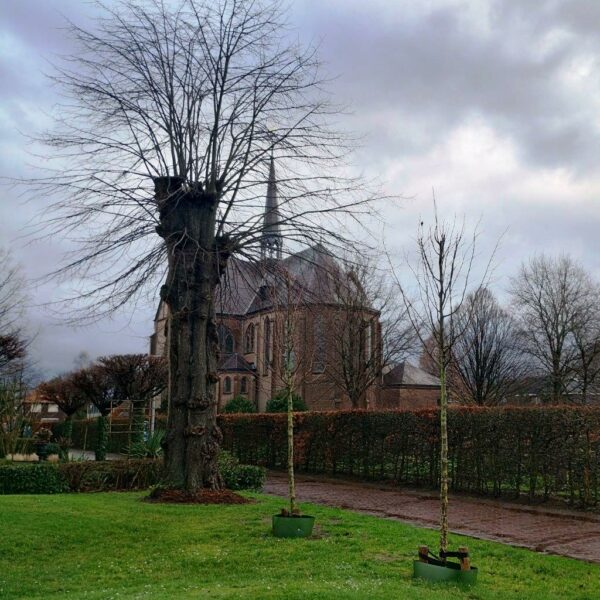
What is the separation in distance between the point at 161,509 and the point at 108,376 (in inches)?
740

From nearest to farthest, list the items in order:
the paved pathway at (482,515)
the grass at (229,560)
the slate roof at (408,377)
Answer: the grass at (229,560)
the paved pathway at (482,515)
the slate roof at (408,377)

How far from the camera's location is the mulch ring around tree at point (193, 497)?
1183cm

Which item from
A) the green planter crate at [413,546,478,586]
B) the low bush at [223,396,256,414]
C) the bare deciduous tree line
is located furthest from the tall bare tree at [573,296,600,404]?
the green planter crate at [413,546,478,586]

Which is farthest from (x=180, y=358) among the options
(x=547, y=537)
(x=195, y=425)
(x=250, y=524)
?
(x=547, y=537)

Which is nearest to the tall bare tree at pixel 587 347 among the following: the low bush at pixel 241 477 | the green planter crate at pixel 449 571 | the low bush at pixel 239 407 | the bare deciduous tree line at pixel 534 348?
the bare deciduous tree line at pixel 534 348

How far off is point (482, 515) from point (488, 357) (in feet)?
89.0

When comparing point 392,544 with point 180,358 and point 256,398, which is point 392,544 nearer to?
point 180,358

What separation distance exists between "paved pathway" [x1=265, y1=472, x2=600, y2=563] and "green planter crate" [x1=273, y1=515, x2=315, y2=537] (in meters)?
2.66

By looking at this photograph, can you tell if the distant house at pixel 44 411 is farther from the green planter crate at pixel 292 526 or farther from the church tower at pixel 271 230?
the green planter crate at pixel 292 526

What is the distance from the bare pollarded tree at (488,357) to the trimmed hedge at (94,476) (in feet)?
74.8

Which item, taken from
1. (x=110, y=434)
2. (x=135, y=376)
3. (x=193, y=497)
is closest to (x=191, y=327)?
(x=193, y=497)

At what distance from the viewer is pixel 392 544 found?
324 inches

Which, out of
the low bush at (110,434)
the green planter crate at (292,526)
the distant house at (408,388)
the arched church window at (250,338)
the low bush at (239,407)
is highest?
the arched church window at (250,338)

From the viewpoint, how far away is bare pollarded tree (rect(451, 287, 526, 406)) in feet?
121
